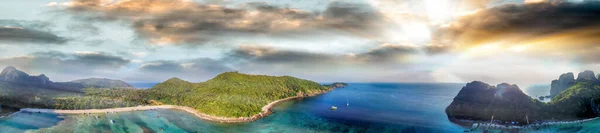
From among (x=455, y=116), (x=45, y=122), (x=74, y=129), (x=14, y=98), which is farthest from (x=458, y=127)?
(x=14, y=98)

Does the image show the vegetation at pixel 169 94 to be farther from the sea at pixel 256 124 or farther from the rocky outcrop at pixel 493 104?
the rocky outcrop at pixel 493 104

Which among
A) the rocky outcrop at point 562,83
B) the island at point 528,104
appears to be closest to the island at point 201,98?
the island at point 528,104

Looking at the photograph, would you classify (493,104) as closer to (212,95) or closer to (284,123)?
(284,123)

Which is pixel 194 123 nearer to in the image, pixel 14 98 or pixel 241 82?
pixel 241 82

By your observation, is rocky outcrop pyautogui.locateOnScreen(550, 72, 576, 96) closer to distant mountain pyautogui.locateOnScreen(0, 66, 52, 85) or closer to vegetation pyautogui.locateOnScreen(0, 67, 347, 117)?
vegetation pyautogui.locateOnScreen(0, 67, 347, 117)

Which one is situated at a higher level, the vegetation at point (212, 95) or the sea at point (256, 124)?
the vegetation at point (212, 95)

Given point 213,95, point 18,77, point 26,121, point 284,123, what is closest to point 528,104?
point 284,123

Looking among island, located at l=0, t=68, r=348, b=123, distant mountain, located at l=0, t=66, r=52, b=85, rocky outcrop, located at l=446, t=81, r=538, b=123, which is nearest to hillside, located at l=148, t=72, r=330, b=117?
island, located at l=0, t=68, r=348, b=123

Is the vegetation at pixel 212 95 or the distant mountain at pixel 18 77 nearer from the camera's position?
the vegetation at pixel 212 95
